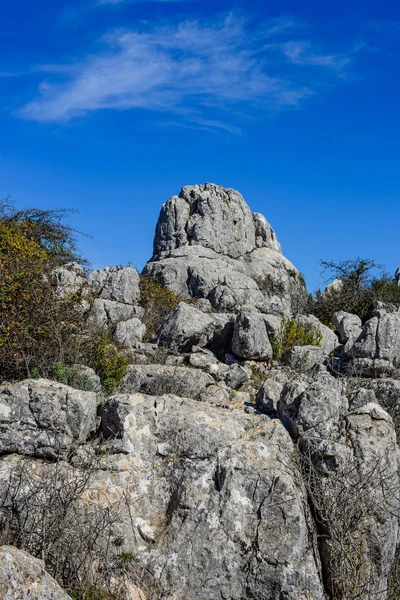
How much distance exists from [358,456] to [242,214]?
20.9 meters

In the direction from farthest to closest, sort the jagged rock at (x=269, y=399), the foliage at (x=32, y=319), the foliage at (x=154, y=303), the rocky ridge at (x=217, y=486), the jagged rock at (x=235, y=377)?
the foliage at (x=154, y=303) → the jagged rock at (x=235, y=377) → the foliage at (x=32, y=319) → the jagged rock at (x=269, y=399) → the rocky ridge at (x=217, y=486)

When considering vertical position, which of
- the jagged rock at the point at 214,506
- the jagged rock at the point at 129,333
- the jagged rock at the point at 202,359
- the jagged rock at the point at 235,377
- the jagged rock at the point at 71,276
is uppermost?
the jagged rock at the point at 71,276

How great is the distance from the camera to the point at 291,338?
15.1 metres

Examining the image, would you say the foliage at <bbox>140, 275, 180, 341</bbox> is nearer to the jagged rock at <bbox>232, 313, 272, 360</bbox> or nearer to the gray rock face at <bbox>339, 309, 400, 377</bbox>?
the jagged rock at <bbox>232, 313, 272, 360</bbox>

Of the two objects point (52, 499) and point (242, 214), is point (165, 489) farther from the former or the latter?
point (242, 214)

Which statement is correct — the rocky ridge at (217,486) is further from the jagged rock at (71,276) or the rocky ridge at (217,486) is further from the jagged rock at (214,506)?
the jagged rock at (71,276)

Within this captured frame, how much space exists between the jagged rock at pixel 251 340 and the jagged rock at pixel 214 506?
23.5ft

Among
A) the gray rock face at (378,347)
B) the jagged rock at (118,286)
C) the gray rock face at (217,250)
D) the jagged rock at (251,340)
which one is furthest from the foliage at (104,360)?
the gray rock face at (217,250)

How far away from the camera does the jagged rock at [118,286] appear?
58.1ft

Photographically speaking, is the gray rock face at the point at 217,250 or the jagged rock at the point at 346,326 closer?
the jagged rock at the point at 346,326

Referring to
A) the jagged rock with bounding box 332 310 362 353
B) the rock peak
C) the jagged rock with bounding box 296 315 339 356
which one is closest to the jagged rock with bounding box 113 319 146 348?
the jagged rock with bounding box 296 315 339 356

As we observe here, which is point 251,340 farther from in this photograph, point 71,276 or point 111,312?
point 71,276

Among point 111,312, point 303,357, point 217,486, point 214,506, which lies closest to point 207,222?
point 111,312

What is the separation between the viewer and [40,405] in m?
6.60
